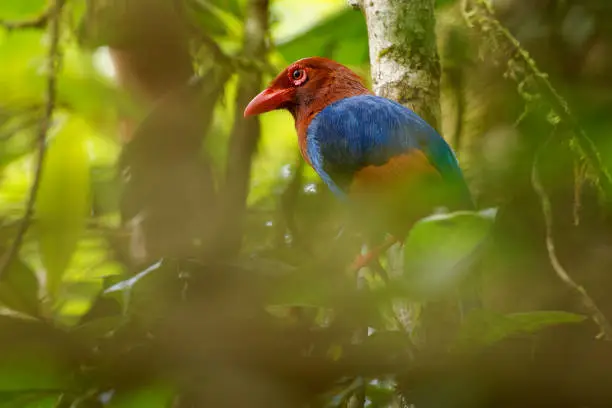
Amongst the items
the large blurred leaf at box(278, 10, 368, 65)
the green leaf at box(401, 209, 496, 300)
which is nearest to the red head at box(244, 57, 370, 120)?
the large blurred leaf at box(278, 10, 368, 65)

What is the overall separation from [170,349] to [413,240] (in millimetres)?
262

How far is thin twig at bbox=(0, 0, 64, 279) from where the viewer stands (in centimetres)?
66

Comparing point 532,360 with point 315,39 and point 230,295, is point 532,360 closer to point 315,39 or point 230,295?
point 230,295

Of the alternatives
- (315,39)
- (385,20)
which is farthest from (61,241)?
(315,39)

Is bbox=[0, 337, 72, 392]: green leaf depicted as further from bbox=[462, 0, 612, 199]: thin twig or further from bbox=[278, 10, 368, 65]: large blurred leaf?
bbox=[278, 10, 368, 65]: large blurred leaf

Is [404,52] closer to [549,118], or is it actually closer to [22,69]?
[549,118]

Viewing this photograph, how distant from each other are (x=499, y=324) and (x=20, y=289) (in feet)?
1.51

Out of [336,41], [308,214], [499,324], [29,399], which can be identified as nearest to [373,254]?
[308,214]

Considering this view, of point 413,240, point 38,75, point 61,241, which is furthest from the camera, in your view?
point 38,75

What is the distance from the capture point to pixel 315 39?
1906mm

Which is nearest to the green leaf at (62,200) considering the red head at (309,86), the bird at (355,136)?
the bird at (355,136)

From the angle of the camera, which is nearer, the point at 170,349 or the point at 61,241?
the point at 170,349

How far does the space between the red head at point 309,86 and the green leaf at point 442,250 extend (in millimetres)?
981

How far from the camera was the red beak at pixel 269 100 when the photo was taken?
4.93 feet
